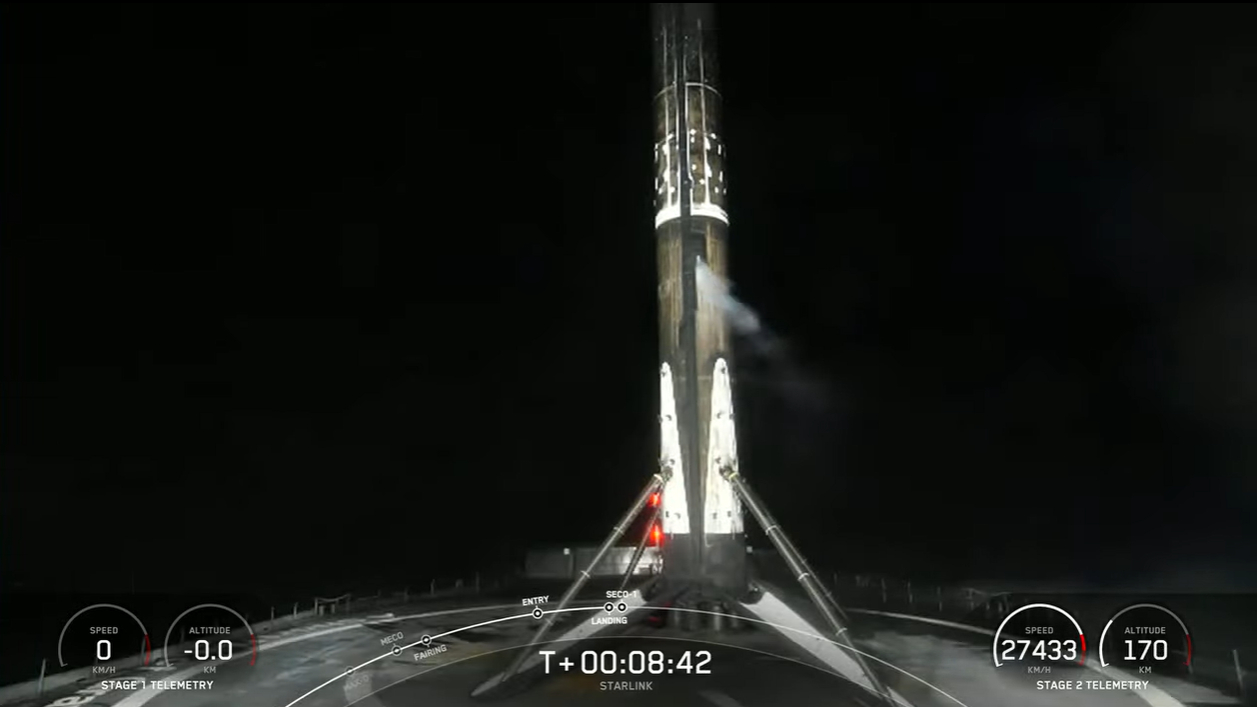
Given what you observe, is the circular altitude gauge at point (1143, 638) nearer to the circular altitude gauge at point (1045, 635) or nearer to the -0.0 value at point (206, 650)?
the circular altitude gauge at point (1045, 635)

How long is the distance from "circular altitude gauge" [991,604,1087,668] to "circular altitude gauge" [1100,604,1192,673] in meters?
0.14

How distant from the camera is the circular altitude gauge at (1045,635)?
420cm

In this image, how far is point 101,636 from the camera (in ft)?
14.0

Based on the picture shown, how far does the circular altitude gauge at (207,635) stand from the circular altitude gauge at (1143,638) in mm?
4846

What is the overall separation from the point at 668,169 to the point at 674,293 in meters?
1.01

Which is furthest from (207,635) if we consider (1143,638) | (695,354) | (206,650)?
(1143,638)

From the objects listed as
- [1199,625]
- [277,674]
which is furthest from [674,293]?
[1199,625]

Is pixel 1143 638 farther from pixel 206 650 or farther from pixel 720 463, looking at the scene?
pixel 206 650

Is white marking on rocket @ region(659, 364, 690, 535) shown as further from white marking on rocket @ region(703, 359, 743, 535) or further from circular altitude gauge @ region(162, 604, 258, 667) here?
circular altitude gauge @ region(162, 604, 258, 667)

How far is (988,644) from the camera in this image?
4.97 meters

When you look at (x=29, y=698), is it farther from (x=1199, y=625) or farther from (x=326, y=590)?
(x=1199, y=625)

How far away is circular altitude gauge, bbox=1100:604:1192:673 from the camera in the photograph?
13.7ft

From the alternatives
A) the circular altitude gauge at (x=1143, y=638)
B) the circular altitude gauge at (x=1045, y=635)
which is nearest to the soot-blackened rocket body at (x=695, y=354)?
the circular altitude gauge at (x=1045, y=635)

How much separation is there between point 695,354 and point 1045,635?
10.00ft
